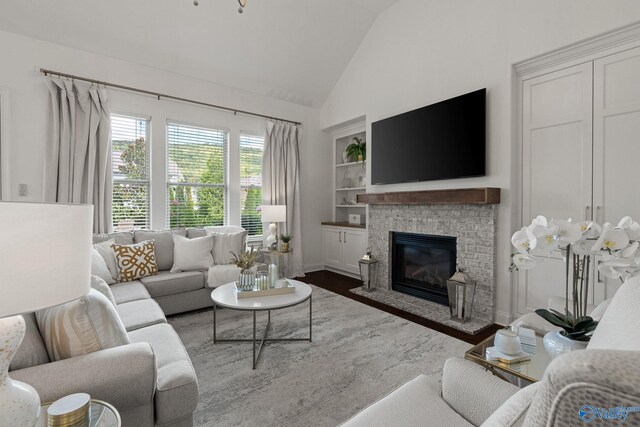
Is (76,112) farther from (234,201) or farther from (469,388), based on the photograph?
(469,388)

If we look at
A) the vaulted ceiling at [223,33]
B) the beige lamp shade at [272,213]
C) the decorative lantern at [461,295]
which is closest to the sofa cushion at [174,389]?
the decorative lantern at [461,295]

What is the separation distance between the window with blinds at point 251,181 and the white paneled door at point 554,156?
3548 millimetres

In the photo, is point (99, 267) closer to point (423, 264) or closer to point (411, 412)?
point (411, 412)

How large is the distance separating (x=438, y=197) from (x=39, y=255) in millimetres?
3250

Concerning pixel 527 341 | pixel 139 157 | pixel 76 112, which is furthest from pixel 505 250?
pixel 76 112

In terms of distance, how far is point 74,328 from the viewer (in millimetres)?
1163

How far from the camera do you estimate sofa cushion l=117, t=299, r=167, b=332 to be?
1.90 m

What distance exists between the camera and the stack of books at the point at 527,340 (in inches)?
54.0

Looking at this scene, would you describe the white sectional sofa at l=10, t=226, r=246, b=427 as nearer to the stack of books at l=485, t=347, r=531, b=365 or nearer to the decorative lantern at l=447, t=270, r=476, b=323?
the stack of books at l=485, t=347, r=531, b=365

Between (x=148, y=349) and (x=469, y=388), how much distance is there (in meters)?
1.25

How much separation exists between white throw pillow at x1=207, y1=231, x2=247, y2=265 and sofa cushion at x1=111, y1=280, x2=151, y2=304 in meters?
0.87

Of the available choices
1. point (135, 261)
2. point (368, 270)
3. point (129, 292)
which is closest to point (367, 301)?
point (368, 270)

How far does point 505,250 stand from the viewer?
114 inches

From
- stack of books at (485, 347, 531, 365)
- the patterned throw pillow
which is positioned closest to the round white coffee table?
the patterned throw pillow
